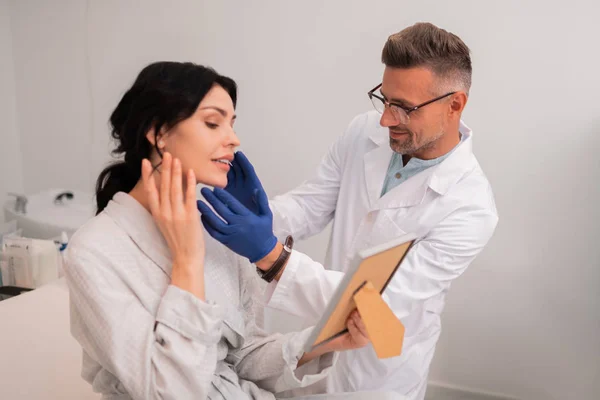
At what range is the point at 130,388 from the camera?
0.91 meters

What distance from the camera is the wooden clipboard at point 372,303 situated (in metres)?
0.77

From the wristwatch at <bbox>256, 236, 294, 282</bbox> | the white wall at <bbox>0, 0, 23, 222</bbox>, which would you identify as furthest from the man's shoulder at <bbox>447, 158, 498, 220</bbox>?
the white wall at <bbox>0, 0, 23, 222</bbox>

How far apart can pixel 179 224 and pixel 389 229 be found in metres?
0.63

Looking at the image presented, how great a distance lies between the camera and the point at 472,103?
185 centimetres

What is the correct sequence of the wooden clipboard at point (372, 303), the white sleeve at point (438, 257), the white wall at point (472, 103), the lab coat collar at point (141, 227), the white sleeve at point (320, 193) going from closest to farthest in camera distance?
1. the wooden clipboard at point (372, 303)
2. the lab coat collar at point (141, 227)
3. the white sleeve at point (438, 257)
4. the white sleeve at point (320, 193)
5. the white wall at point (472, 103)

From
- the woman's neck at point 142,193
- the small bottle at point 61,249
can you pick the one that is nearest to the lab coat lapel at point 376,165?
the woman's neck at point 142,193

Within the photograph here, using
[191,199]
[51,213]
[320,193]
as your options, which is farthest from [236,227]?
[51,213]

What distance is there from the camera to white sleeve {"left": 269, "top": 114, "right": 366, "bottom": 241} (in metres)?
1.60

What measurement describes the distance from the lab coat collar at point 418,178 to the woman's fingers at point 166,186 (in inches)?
25.4

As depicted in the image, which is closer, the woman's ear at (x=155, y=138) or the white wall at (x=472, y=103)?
the woman's ear at (x=155, y=138)

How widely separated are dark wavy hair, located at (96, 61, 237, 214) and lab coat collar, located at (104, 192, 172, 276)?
106mm

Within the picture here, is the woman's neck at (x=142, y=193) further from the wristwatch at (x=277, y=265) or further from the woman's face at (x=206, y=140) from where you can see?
the wristwatch at (x=277, y=265)

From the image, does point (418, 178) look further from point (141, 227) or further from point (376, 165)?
point (141, 227)

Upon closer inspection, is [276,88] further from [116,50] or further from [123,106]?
[123,106]
